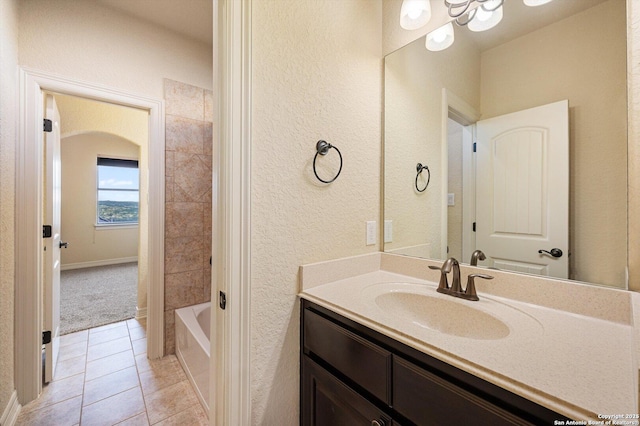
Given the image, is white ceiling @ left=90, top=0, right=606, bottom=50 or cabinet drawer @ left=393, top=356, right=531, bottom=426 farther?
white ceiling @ left=90, top=0, right=606, bottom=50

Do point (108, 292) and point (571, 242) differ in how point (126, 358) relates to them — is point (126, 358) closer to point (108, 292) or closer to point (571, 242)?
point (108, 292)

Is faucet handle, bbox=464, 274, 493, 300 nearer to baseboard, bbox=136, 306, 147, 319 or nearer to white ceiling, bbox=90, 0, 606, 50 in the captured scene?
white ceiling, bbox=90, 0, 606, 50

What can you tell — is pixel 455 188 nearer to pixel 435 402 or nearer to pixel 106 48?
pixel 435 402

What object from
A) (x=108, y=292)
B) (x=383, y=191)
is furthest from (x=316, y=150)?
(x=108, y=292)

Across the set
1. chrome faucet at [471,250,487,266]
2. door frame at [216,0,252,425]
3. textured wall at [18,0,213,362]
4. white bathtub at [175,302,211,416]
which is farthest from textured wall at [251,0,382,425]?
textured wall at [18,0,213,362]

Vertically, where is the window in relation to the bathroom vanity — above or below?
above

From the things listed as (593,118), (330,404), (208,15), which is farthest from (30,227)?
(593,118)

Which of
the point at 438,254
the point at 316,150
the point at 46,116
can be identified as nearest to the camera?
→ the point at 316,150

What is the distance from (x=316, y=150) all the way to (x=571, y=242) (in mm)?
1010

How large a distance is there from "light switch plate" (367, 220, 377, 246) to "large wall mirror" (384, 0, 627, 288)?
81 millimetres

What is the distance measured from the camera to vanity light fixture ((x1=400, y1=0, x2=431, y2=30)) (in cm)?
119

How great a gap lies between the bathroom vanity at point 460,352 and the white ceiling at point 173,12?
2.12m

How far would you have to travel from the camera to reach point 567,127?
92cm

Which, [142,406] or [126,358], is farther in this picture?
[126,358]
